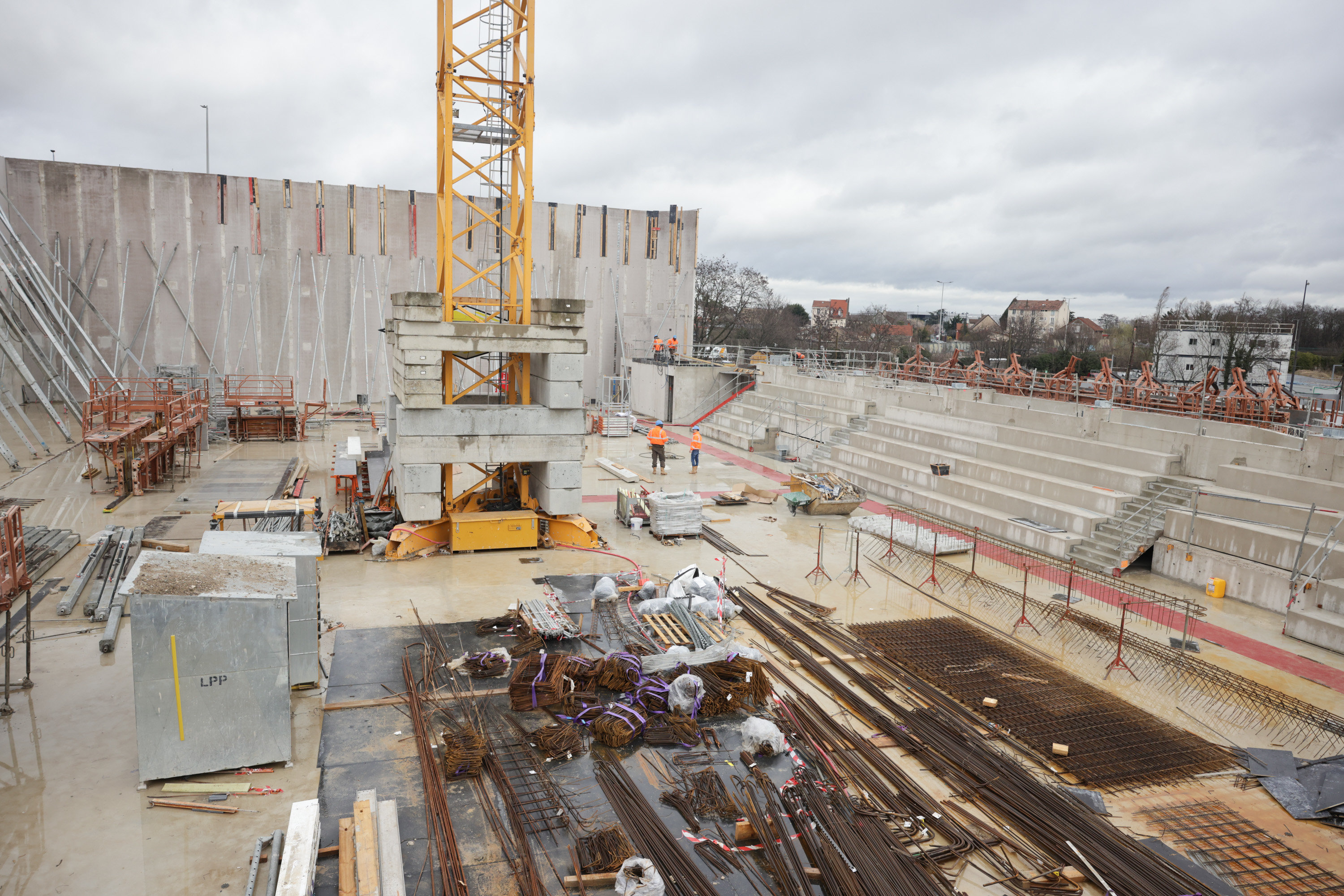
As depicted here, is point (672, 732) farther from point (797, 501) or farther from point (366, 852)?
point (797, 501)

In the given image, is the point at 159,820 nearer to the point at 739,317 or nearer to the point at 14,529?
the point at 14,529

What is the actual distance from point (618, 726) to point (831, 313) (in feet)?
286

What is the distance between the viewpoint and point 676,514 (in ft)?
49.0

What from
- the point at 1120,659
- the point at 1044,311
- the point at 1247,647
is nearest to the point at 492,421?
the point at 1120,659

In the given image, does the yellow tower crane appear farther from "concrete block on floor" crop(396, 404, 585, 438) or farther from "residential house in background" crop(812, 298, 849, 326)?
"residential house in background" crop(812, 298, 849, 326)

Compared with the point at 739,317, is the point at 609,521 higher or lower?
lower

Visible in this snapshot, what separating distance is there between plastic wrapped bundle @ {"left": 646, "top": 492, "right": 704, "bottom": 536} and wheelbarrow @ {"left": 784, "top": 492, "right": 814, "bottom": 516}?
307 cm

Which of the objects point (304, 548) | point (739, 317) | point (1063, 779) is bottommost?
point (1063, 779)

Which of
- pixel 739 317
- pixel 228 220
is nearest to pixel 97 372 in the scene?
pixel 228 220

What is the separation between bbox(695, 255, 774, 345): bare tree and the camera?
57375mm

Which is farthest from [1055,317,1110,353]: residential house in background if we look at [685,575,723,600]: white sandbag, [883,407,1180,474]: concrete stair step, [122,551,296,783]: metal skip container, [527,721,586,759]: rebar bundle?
[122,551,296,783]: metal skip container

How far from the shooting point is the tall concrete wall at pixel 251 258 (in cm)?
3017

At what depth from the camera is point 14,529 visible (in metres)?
8.38

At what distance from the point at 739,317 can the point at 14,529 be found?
5660 centimetres
